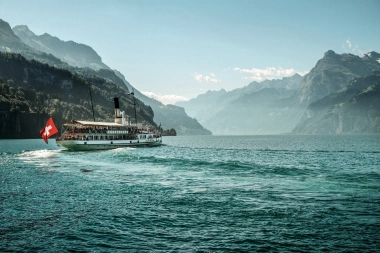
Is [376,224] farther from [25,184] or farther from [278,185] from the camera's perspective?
[25,184]

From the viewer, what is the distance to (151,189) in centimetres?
3538

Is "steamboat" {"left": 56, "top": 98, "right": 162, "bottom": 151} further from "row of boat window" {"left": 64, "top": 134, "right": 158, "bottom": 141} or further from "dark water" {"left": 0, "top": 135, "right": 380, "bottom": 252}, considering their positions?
"dark water" {"left": 0, "top": 135, "right": 380, "bottom": 252}

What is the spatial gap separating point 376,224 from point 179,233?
13637 mm

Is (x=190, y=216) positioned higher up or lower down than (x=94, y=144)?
lower down

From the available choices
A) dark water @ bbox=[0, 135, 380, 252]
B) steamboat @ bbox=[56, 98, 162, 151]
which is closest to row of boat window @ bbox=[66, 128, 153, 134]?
steamboat @ bbox=[56, 98, 162, 151]

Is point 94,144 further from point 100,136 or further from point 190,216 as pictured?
point 190,216

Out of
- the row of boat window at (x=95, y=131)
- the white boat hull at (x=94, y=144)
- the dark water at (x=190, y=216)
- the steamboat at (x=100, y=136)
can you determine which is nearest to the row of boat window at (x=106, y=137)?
the steamboat at (x=100, y=136)

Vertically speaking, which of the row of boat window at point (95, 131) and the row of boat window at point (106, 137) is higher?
the row of boat window at point (95, 131)

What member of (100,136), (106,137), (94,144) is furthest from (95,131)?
(106,137)

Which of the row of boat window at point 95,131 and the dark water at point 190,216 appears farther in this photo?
the row of boat window at point 95,131

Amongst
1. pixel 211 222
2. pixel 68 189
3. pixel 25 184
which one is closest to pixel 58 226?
pixel 211 222

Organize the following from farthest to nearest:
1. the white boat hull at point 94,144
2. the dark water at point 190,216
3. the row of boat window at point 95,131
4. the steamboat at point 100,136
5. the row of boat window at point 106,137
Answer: the row of boat window at point 95,131
the row of boat window at point 106,137
the steamboat at point 100,136
the white boat hull at point 94,144
the dark water at point 190,216

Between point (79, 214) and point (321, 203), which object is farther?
point (321, 203)

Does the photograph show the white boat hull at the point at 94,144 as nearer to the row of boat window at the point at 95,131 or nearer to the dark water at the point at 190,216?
the row of boat window at the point at 95,131
